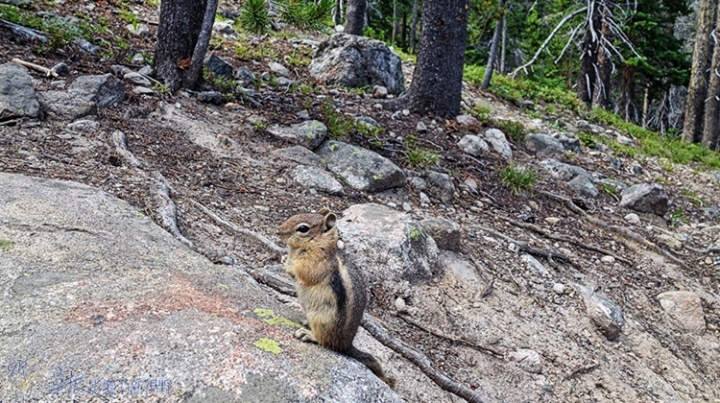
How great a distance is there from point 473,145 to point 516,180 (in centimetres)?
109

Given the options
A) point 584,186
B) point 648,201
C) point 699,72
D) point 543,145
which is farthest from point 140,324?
point 699,72

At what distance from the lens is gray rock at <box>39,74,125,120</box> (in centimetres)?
592

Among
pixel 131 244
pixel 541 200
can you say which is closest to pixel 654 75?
pixel 541 200

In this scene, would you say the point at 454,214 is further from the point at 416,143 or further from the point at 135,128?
the point at 135,128

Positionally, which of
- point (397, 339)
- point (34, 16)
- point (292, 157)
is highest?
point (34, 16)

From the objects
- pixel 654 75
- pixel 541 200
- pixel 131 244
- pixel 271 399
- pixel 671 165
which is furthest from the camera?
pixel 654 75

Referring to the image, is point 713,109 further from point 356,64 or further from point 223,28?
point 223,28

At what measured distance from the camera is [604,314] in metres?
5.60

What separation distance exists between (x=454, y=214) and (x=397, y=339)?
2.86m

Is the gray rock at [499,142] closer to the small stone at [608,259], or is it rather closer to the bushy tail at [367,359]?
the small stone at [608,259]

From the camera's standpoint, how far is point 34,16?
8.73m

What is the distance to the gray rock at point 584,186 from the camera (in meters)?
8.60

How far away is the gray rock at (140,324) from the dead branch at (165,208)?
1.84 feet

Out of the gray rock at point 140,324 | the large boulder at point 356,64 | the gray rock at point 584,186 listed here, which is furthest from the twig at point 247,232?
the large boulder at point 356,64
